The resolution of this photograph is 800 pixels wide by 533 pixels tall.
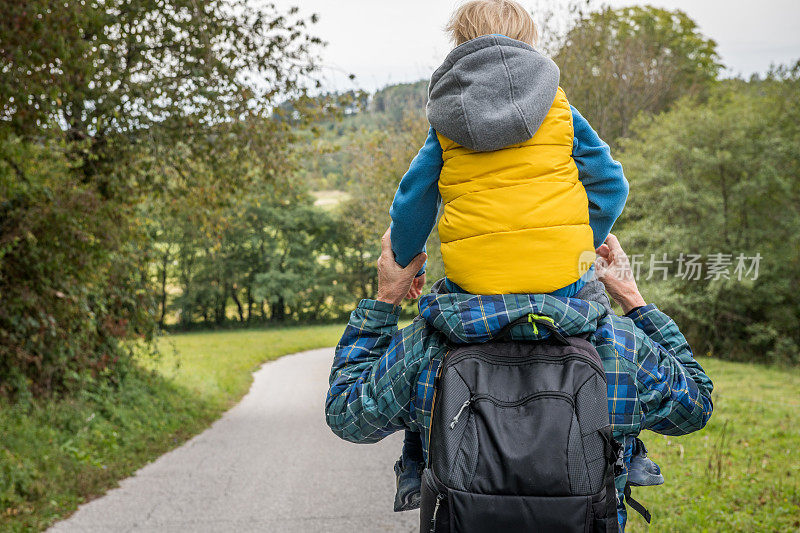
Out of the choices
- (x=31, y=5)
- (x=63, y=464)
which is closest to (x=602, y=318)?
(x=31, y=5)

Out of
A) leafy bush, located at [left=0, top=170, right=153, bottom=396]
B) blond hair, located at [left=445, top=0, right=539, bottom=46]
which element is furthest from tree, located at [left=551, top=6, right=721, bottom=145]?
blond hair, located at [left=445, top=0, right=539, bottom=46]

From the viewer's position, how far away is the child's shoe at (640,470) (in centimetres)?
178

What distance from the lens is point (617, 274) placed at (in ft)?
6.16

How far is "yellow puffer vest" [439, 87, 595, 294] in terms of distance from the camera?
5.33 ft

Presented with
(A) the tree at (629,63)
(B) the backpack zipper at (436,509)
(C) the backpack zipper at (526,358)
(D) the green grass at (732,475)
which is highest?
(A) the tree at (629,63)

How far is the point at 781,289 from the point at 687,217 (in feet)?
10.5

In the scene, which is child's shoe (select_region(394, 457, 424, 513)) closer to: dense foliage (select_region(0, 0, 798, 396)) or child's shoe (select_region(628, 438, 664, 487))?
child's shoe (select_region(628, 438, 664, 487))

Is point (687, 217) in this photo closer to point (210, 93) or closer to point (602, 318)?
point (210, 93)

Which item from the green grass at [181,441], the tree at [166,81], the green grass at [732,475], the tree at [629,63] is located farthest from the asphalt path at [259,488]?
the tree at [629,63]

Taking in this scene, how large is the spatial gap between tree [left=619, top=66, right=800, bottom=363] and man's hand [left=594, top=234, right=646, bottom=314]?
17.4 m

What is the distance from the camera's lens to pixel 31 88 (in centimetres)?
564

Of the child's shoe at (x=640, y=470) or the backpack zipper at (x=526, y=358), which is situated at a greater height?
the backpack zipper at (x=526, y=358)

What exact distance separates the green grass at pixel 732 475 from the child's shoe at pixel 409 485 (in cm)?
355

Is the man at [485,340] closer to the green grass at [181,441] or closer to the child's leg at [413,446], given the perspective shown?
the child's leg at [413,446]
